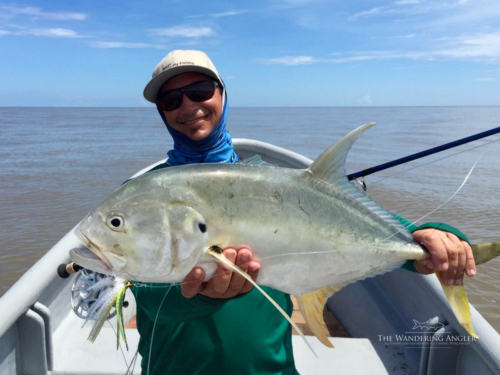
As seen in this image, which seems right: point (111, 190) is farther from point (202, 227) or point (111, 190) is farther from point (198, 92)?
point (202, 227)

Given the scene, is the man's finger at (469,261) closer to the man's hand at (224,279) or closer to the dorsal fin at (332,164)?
the dorsal fin at (332,164)

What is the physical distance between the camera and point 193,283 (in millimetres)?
1498

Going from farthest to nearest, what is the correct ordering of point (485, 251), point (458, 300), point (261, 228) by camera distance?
point (458, 300) < point (485, 251) < point (261, 228)

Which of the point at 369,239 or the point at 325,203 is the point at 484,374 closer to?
the point at 369,239

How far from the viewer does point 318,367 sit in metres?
2.80

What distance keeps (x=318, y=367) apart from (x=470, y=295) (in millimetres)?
3817

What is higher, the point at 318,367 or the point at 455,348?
the point at 455,348

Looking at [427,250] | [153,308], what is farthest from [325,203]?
[153,308]

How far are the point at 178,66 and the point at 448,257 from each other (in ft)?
5.66

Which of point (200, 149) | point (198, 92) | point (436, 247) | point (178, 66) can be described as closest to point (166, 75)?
point (178, 66)

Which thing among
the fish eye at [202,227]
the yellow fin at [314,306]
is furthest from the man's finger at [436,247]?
the fish eye at [202,227]

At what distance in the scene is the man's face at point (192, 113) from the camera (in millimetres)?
2252

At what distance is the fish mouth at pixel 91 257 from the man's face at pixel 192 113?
1055mm

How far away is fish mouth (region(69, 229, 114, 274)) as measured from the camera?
139 centimetres
